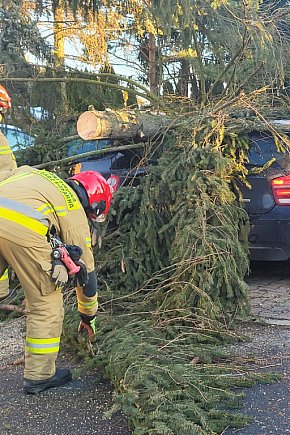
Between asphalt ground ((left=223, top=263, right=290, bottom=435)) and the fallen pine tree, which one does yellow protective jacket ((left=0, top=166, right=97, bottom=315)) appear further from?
asphalt ground ((left=223, top=263, right=290, bottom=435))

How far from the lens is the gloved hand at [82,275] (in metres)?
3.61

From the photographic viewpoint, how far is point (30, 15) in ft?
25.6

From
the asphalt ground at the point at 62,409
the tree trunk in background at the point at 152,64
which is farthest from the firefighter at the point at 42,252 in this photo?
the tree trunk in background at the point at 152,64

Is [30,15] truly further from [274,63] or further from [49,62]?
[274,63]

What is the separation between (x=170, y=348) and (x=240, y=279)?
1006 mm

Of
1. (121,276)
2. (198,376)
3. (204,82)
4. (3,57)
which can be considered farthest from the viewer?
(204,82)

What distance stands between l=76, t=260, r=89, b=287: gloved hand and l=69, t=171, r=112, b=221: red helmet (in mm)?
431

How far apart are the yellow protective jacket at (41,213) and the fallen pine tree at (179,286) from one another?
640 mm

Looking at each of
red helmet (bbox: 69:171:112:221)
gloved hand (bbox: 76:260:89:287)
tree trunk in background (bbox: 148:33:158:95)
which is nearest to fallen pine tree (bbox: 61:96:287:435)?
gloved hand (bbox: 76:260:89:287)

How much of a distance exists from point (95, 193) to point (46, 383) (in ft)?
4.19

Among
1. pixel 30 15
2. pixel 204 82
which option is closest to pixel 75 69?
pixel 30 15

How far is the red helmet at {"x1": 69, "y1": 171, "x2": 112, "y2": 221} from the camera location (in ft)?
12.7

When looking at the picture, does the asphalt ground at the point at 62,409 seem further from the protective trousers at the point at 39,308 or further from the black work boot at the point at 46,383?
the protective trousers at the point at 39,308

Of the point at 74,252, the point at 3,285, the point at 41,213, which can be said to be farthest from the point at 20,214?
the point at 3,285
